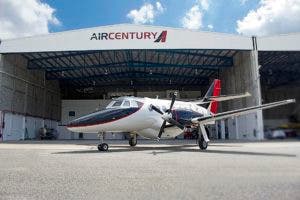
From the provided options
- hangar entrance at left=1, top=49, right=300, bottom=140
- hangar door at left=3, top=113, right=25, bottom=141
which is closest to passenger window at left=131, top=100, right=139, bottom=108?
hangar entrance at left=1, top=49, right=300, bottom=140

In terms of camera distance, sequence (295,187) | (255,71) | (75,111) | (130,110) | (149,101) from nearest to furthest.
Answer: (295,187), (130,110), (149,101), (255,71), (75,111)

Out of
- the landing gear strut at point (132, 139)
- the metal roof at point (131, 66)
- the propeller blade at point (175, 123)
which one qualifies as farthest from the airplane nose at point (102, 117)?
the metal roof at point (131, 66)

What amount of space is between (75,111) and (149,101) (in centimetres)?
4537

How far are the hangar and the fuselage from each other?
5313 millimetres

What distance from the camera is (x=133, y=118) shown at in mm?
19500

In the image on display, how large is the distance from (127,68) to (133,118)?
109ft

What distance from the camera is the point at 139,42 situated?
35562 mm

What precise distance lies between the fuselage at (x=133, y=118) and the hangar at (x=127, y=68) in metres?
5.31

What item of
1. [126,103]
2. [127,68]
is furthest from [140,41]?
[126,103]

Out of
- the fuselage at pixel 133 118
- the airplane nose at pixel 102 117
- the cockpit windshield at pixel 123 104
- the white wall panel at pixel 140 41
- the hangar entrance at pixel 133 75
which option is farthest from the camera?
the hangar entrance at pixel 133 75

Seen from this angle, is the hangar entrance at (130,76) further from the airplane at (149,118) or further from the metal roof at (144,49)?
the airplane at (149,118)

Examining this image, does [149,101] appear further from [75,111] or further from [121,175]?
[75,111]

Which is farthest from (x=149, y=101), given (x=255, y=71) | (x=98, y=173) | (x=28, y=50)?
(x=28, y=50)

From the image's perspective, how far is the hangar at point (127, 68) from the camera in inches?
1401
